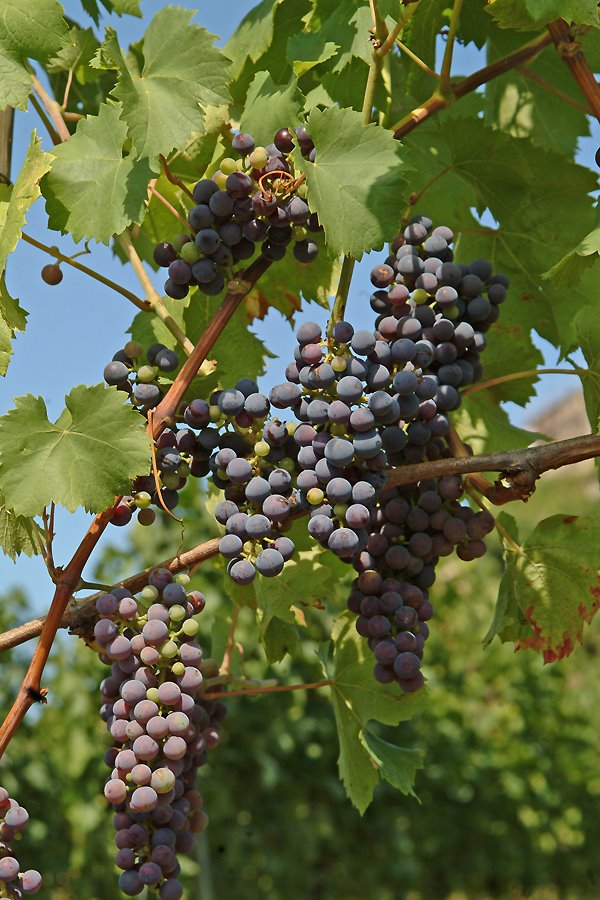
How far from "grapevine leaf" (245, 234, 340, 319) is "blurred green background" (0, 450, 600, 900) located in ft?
9.95

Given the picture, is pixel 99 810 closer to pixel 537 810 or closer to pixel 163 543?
pixel 163 543

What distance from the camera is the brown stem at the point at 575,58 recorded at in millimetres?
1349

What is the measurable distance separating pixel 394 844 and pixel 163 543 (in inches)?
89.5

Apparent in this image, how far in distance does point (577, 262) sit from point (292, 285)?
511 millimetres

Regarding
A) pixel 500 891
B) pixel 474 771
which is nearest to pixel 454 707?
pixel 474 771

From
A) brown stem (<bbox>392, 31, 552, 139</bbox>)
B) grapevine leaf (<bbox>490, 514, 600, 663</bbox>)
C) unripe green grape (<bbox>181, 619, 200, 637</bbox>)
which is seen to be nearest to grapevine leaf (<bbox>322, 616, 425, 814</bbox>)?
grapevine leaf (<bbox>490, 514, 600, 663</bbox>)

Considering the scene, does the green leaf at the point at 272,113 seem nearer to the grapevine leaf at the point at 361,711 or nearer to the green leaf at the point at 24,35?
the green leaf at the point at 24,35

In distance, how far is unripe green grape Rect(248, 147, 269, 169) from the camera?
1.21m

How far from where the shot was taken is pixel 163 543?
546 cm

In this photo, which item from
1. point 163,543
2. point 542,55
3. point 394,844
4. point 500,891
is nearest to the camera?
point 542,55

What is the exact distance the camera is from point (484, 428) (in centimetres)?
167

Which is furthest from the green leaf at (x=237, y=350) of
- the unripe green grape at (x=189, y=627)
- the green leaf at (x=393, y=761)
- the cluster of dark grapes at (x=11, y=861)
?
the cluster of dark grapes at (x=11, y=861)

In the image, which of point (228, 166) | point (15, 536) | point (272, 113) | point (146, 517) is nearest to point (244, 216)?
point (228, 166)

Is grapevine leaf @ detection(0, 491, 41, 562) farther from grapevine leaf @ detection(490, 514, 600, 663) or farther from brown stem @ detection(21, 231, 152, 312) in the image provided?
grapevine leaf @ detection(490, 514, 600, 663)
